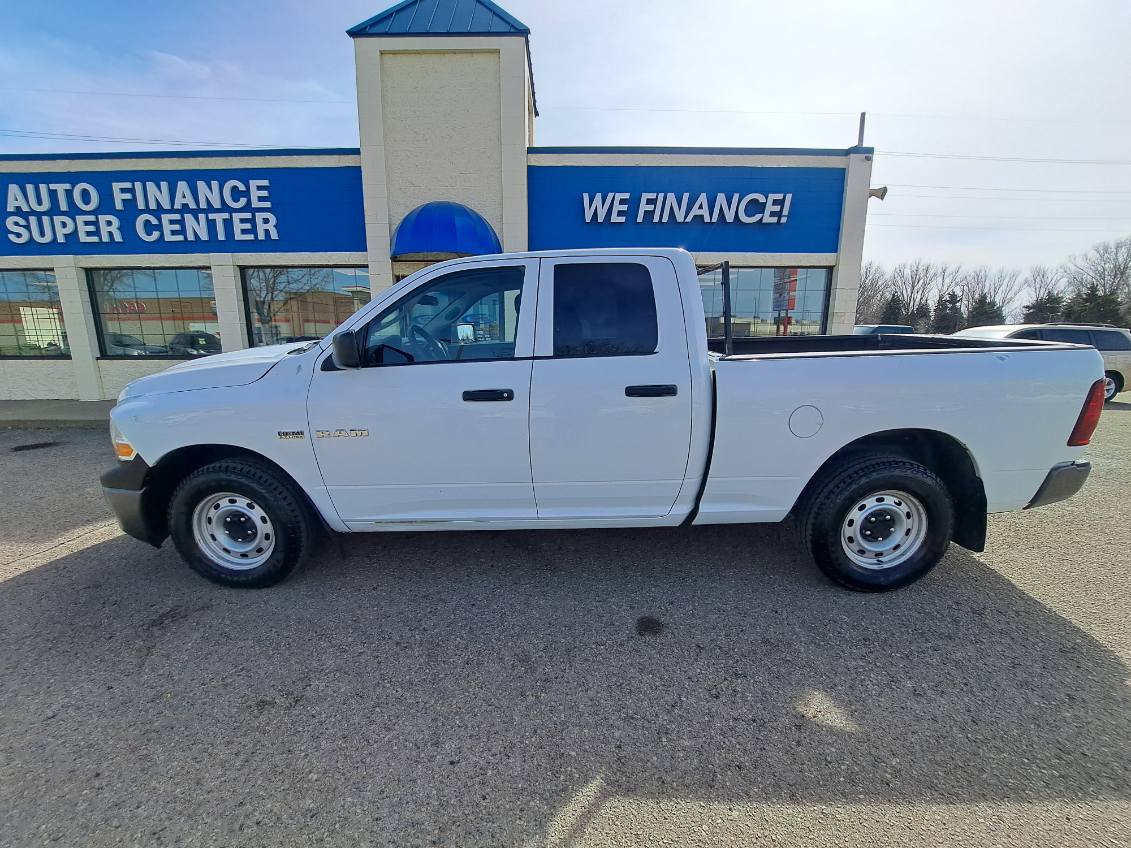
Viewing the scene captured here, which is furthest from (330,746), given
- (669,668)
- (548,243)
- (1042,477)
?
(548,243)

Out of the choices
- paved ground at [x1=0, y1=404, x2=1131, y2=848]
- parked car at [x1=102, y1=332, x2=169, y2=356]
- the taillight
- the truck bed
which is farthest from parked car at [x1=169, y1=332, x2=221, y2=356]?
the taillight

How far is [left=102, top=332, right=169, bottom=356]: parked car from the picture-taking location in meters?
10.5

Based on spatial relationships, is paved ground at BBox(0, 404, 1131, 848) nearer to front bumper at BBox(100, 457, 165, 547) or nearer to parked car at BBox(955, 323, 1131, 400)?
front bumper at BBox(100, 457, 165, 547)

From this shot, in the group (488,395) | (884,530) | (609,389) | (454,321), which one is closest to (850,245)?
(884,530)

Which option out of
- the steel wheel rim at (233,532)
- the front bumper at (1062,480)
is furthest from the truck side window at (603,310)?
the front bumper at (1062,480)

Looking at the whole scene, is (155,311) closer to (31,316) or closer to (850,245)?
(31,316)

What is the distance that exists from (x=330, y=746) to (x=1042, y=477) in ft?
13.9

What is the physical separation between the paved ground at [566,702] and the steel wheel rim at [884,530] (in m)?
0.26

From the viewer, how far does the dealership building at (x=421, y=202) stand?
9.16m

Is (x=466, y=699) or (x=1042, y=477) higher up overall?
(x=1042, y=477)

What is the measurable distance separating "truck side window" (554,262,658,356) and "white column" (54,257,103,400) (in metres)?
12.2

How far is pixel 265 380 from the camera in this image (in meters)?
3.09

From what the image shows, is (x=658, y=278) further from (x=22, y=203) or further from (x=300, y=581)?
(x=22, y=203)

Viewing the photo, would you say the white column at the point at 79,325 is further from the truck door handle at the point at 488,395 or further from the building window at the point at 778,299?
the building window at the point at 778,299
